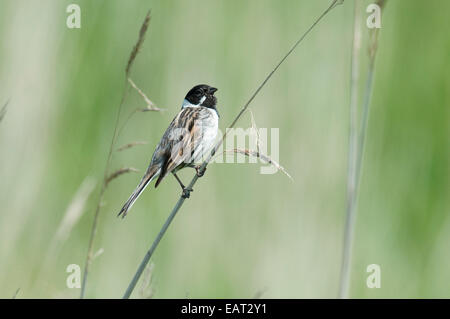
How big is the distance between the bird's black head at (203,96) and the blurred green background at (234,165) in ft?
1.15

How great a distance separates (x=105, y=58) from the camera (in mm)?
4195

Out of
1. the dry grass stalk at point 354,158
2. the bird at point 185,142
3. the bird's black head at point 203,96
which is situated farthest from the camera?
the bird's black head at point 203,96

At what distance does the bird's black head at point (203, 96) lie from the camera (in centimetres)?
376

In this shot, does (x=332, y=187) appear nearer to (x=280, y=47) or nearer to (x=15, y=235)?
(x=280, y=47)

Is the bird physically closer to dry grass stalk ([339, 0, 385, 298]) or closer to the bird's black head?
the bird's black head

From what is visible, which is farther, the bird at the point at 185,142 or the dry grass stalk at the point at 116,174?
the bird at the point at 185,142

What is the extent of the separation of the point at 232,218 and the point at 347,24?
60.0 inches

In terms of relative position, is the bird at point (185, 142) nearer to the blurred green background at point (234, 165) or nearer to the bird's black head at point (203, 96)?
the bird's black head at point (203, 96)

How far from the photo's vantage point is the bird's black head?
3758mm

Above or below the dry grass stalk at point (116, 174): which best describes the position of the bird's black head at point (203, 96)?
above

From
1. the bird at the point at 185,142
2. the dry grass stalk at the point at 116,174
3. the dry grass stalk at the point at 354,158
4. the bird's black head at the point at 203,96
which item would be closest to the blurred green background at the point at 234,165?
the bird's black head at the point at 203,96

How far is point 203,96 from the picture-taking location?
148 inches

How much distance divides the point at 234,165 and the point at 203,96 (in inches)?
25.3
